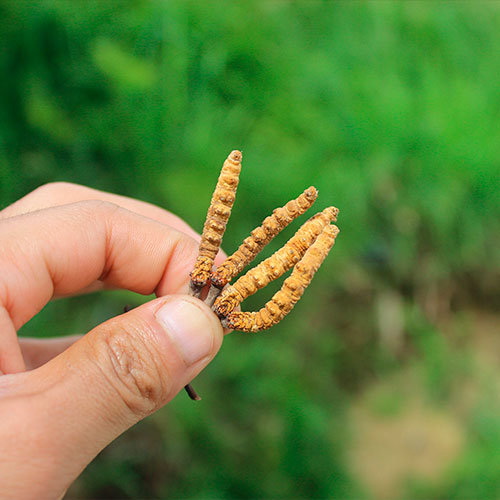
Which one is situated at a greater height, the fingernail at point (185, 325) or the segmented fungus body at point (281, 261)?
the segmented fungus body at point (281, 261)

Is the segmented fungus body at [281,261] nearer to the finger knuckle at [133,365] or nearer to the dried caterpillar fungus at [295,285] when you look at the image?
the dried caterpillar fungus at [295,285]

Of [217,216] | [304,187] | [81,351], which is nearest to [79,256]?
[81,351]

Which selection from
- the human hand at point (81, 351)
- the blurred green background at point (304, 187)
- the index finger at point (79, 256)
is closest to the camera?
the human hand at point (81, 351)

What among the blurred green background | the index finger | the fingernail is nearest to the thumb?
the fingernail

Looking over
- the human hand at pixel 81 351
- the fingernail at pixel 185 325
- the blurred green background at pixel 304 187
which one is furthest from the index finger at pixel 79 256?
the blurred green background at pixel 304 187

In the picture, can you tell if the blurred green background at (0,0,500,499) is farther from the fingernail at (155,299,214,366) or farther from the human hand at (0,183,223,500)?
the fingernail at (155,299,214,366)

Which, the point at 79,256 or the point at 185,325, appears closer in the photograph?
the point at 185,325

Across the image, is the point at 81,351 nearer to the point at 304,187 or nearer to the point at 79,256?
the point at 79,256
